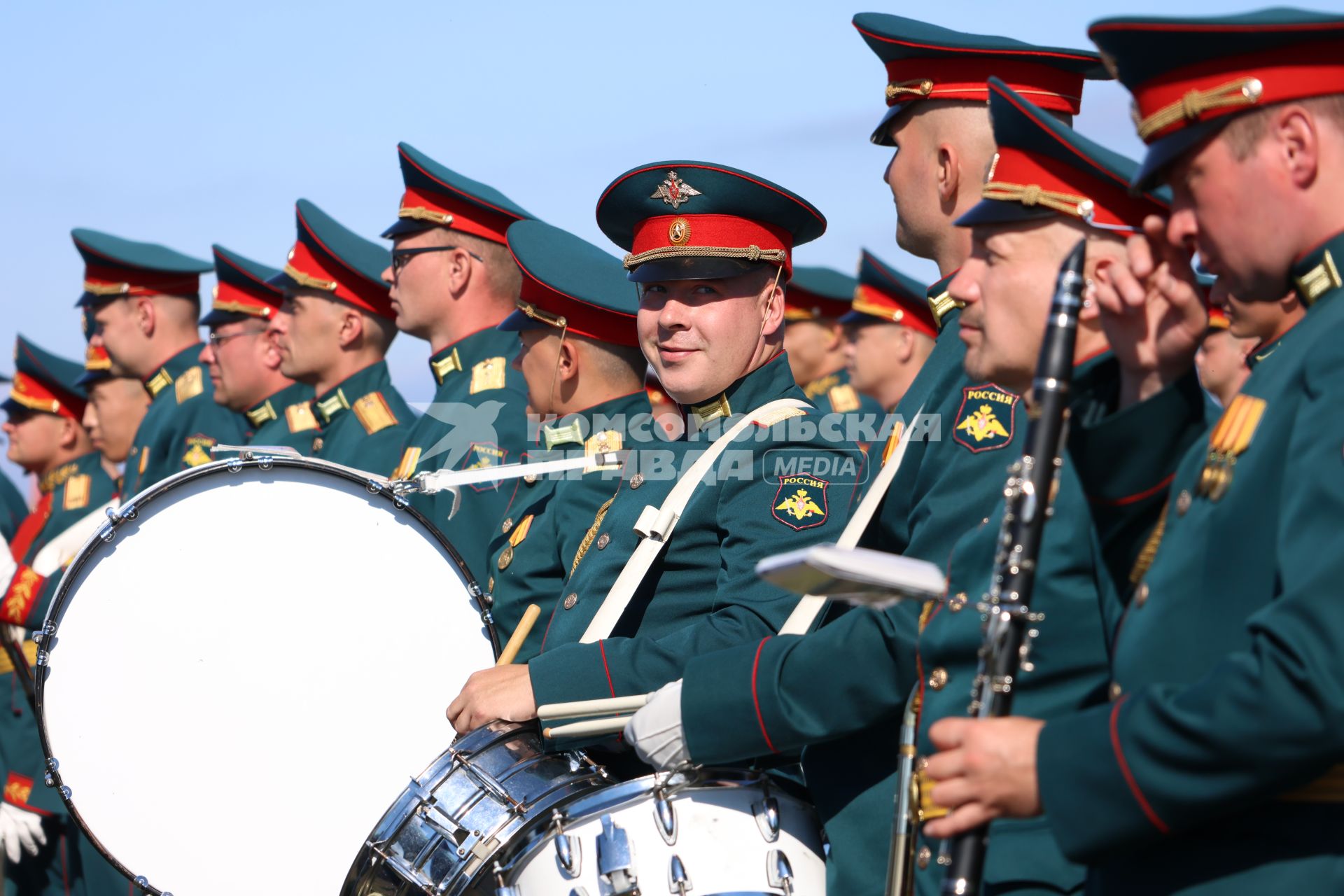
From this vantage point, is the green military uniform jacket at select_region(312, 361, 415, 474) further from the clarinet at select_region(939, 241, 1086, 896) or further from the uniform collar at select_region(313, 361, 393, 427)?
the clarinet at select_region(939, 241, 1086, 896)

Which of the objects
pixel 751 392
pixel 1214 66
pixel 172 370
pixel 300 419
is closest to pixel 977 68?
pixel 751 392

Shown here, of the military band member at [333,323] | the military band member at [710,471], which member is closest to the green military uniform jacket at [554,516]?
the military band member at [710,471]

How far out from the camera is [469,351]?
7551 millimetres

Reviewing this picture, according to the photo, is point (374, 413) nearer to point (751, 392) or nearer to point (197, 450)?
point (197, 450)

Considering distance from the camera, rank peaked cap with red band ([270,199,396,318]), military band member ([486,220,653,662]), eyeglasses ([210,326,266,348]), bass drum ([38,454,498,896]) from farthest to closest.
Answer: eyeglasses ([210,326,266,348]) < peaked cap with red band ([270,199,396,318]) < military band member ([486,220,653,662]) < bass drum ([38,454,498,896])

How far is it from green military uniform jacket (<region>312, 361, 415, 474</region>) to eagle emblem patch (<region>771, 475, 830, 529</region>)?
155 inches

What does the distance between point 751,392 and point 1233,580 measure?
104 inches

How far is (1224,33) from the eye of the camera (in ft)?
8.14

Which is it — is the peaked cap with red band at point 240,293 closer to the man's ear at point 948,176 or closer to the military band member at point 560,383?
the military band member at point 560,383

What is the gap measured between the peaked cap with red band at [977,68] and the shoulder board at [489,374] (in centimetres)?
308

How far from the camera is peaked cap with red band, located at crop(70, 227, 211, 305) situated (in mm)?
10922

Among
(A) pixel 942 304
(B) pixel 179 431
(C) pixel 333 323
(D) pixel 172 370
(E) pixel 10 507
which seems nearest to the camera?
(A) pixel 942 304

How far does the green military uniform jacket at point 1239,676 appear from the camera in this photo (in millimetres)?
2188

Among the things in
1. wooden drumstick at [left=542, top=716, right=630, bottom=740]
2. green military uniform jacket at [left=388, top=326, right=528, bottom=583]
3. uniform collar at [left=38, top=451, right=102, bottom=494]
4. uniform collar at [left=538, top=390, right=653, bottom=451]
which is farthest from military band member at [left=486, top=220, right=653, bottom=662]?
uniform collar at [left=38, top=451, right=102, bottom=494]
